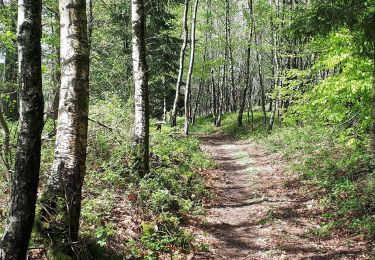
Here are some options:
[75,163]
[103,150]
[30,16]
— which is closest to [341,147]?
[103,150]

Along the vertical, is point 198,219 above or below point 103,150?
below

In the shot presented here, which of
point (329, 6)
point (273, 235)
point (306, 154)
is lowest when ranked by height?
point (273, 235)

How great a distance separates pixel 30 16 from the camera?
366 cm

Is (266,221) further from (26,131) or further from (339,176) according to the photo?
(26,131)

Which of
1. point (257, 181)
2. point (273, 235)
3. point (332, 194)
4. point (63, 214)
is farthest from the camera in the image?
point (257, 181)

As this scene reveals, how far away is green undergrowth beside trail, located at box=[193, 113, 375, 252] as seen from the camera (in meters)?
8.05

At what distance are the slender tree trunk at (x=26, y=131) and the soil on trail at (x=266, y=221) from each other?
13.2 feet

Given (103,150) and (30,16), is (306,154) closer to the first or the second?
(103,150)

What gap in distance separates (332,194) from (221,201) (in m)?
3.16

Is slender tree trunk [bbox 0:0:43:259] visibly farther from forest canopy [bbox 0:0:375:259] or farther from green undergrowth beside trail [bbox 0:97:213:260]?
green undergrowth beside trail [bbox 0:97:213:260]

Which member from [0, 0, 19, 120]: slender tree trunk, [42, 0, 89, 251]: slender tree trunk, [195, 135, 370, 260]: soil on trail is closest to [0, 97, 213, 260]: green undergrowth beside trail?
[42, 0, 89, 251]: slender tree trunk

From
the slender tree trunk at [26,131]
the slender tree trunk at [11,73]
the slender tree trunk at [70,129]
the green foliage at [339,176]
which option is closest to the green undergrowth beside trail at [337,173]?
the green foliage at [339,176]

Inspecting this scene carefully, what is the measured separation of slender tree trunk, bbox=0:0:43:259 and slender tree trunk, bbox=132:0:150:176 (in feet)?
18.7

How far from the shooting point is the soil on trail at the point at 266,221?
280 inches
